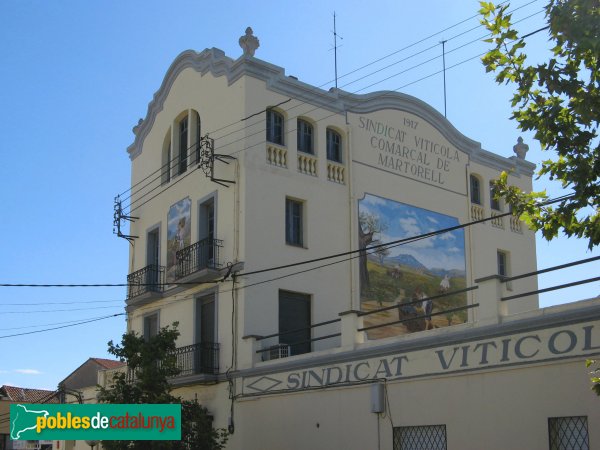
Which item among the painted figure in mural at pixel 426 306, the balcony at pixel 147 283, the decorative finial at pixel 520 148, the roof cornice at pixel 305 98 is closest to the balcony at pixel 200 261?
the balcony at pixel 147 283

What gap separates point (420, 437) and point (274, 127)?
11.4 m

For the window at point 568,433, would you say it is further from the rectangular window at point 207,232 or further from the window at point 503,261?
the window at point 503,261

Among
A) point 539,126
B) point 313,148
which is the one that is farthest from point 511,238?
point 539,126

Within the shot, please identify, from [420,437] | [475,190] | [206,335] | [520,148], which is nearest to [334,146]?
[475,190]

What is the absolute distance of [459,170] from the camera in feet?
99.9

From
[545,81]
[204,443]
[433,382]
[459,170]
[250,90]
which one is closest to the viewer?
[545,81]

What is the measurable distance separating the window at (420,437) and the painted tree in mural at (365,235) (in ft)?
27.6

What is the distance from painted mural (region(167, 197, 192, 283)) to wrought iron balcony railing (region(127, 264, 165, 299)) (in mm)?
491

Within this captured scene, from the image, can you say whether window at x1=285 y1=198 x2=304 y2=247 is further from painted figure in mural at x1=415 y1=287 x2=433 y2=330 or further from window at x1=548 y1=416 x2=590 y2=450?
window at x1=548 y1=416 x2=590 y2=450

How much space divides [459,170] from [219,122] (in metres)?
9.56

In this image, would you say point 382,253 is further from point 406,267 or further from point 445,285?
point 445,285

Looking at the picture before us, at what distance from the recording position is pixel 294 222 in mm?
25375

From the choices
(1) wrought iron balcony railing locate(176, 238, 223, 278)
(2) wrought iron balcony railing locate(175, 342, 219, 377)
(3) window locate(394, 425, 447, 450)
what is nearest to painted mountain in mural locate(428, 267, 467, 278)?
(1) wrought iron balcony railing locate(176, 238, 223, 278)

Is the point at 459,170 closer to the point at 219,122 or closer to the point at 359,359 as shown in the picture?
the point at 219,122
